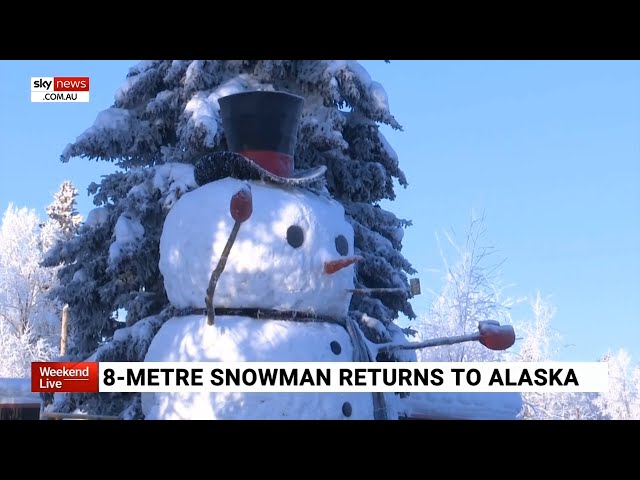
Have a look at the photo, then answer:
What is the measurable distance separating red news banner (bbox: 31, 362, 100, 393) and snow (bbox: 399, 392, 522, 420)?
372cm

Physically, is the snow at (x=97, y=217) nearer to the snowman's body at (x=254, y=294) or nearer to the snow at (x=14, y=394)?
the snow at (x=14, y=394)

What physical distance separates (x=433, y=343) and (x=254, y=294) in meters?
1.59

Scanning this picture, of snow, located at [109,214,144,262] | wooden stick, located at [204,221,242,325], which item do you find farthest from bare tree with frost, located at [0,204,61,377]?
wooden stick, located at [204,221,242,325]

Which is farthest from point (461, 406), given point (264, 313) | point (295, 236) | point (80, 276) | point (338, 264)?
point (80, 276)

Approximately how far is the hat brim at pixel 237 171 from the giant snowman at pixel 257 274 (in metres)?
0.01

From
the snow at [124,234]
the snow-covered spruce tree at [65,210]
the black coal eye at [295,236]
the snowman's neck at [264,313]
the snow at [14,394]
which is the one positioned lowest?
the snow at [14,394]

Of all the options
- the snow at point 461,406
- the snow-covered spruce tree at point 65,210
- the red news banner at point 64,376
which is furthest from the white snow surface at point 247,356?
the snow-covered spruce tree at point 65,210

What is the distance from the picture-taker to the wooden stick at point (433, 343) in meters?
7.71

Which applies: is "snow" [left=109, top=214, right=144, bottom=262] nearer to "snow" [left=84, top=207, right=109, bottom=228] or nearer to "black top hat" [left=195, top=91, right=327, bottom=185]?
"snow" [left=84, top=207, right=109, bottom=228]

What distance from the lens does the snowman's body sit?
733 cm
